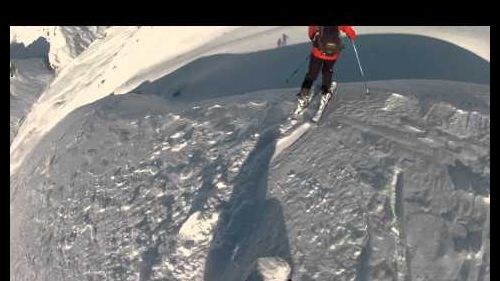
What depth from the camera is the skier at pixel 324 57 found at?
7.43 meters

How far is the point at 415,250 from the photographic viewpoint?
264 inches

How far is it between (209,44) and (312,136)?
6260 mm

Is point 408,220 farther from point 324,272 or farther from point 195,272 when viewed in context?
point 195,272

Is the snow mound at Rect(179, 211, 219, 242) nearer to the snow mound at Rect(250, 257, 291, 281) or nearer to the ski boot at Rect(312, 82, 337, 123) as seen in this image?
the snow mound at Rect(250, 257, 291, 281)

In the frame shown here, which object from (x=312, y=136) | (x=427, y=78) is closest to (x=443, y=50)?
(x=427, y=78)

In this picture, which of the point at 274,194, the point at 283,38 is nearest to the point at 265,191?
the point at 274,194

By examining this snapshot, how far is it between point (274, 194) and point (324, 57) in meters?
2.23

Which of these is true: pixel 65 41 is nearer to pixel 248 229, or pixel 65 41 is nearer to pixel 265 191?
pixel 265 191

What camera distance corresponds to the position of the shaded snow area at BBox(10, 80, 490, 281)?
678 centimetres

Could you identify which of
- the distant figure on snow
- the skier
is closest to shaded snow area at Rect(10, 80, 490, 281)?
the skier

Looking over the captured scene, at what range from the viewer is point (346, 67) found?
10.7m

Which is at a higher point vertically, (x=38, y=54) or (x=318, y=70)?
(x=318, y=70)

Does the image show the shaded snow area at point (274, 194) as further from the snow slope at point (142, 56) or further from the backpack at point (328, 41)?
the snow slope at point (142, 56)
